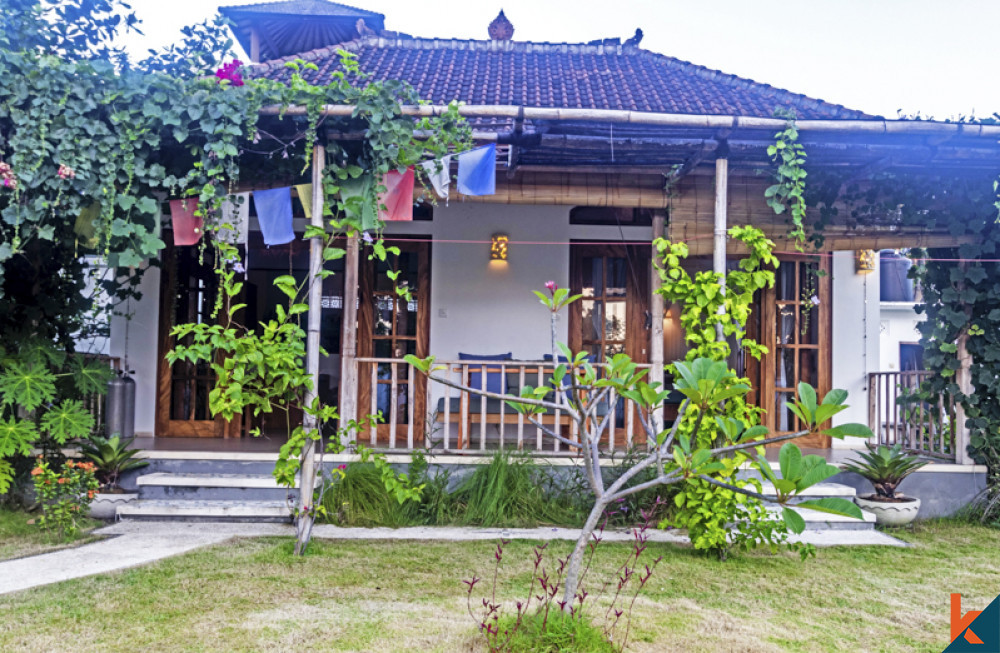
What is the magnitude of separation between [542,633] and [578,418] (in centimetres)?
79

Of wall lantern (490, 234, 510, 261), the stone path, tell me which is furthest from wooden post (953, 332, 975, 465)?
wall lantern (490, 234, 510, 261)

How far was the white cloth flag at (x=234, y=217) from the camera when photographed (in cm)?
491

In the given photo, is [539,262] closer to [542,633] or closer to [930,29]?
[542,633]

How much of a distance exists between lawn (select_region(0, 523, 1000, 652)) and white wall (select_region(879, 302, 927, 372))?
39.7 ft

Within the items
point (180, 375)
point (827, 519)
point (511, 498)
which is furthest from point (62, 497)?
point (827, 519)

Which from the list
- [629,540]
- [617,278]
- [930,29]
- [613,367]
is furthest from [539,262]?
[930,29]

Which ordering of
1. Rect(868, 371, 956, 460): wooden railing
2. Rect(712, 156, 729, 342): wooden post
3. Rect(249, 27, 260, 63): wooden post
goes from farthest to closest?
Rect(249, 27, 260, 63): wooden post, Rect(868, 371, 956, 460): wooden railing, Rect(712, 156, 729, 342): wooden post

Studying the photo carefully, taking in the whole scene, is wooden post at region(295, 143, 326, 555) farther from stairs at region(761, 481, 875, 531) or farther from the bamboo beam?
stairs at region(761, 481, 875, 531)

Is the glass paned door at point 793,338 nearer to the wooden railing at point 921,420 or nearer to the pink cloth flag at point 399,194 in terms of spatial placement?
the wooden railing at point 921,420

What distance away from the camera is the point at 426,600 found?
3.56 m

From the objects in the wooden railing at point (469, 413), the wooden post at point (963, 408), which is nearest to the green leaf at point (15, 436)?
the wooden railing at point (469, 413)

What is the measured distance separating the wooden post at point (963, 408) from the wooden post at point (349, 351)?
15.6ft

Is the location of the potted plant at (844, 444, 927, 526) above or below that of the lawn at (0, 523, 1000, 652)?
above

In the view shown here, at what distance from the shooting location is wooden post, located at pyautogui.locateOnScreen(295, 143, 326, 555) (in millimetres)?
4469
